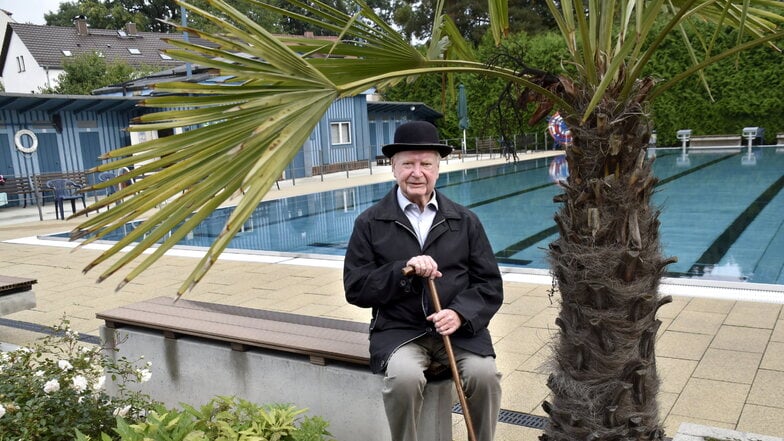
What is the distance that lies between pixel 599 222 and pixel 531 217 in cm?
992

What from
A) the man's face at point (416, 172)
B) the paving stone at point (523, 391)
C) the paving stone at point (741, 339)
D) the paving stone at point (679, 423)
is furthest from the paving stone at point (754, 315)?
the man's face at point (416, 172)

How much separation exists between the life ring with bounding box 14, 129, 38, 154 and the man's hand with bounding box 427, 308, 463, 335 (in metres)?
17.6

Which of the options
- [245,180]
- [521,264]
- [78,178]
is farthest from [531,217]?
[78,178]

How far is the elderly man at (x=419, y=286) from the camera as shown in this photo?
8.67 ft

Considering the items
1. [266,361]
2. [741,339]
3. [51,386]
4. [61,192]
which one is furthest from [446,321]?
[61,192]

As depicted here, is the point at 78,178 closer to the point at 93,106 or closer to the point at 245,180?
the point at 93,106

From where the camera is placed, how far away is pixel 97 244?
10094 millimetres

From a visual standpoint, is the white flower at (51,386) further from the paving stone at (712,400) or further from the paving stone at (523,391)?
the paving stone at (712,400)

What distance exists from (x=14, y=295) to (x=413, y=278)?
12.3 ft

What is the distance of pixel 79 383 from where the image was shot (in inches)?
108

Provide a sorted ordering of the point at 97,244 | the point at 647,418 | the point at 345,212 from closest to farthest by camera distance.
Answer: the point at 647,418
the point at 97,244
the point at 345,212

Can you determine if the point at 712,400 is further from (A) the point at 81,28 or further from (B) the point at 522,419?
(A) the point at 81,28

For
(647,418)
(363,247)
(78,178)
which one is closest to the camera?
(647,418)

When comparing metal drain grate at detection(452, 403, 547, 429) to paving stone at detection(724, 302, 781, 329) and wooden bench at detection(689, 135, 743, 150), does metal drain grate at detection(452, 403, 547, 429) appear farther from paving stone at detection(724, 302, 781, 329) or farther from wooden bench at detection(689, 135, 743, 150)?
wooden bench at detection(689, 135, 743, 150)
